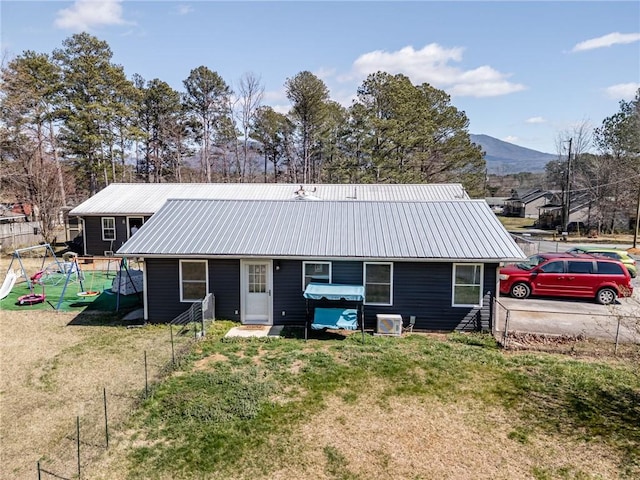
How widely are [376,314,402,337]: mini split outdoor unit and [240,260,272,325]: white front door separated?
3.37 metres

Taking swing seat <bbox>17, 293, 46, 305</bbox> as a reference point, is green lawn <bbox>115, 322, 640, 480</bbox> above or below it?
below

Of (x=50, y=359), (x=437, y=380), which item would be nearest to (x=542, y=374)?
(x=437, y=380)

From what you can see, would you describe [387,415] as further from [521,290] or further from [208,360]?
[521,290]

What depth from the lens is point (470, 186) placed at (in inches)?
1369

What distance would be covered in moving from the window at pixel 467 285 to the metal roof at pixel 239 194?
12742 millimetres

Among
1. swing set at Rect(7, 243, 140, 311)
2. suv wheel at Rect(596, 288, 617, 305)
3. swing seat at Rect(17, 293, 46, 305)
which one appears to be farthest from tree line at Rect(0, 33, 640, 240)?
suv wheel at Rect(596, 288, 617, 305)

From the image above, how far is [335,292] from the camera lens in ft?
37.6

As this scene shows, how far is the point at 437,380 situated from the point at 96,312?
11.7 metres

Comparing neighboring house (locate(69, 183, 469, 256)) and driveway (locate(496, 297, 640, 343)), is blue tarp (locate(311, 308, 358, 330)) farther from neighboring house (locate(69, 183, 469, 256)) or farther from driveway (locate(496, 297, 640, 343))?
neighboring house (locate(69, 183, 469, 256))

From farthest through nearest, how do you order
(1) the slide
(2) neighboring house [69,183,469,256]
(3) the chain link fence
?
(2) neighboring house [69,183,469,256], (1) the slide, (3) the chain link fence

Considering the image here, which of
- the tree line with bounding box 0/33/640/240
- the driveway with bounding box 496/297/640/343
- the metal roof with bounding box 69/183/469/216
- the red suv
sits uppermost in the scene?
the tree line with bounding box 0/33/640/240

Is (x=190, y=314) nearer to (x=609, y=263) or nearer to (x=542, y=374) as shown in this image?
(x=542, y=374)

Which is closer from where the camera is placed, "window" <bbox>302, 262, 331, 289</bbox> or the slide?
"window" <bbox>302, 262, 331, 289</bbox>

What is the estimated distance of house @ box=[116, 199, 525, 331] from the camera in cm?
1211
